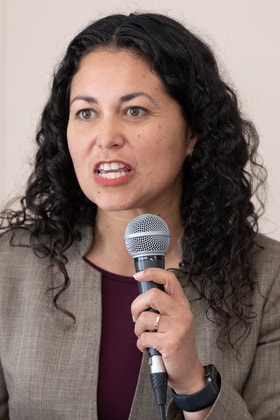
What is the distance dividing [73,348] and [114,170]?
1.29 feet

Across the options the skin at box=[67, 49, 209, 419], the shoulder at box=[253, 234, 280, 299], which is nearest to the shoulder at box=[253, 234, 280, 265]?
the shoulder at box=[253, 234, 280, 299]

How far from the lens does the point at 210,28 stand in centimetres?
224

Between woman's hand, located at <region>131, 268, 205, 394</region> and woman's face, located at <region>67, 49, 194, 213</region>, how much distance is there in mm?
411

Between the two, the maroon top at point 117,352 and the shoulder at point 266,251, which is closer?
the maroon top at point 117,352

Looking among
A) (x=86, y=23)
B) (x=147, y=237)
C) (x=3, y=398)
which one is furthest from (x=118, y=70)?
(x=3, y=398)

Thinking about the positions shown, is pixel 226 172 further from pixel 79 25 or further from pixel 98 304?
pixel 79 25

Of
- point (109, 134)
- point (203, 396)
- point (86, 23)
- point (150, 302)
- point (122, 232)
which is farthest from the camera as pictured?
point (86, 23)

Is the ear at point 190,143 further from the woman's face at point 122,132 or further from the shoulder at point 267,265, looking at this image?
the shoulder at point 267,265

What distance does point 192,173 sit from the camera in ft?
6.39

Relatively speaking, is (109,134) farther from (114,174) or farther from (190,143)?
(190,143)

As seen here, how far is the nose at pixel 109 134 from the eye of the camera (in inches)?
67.3

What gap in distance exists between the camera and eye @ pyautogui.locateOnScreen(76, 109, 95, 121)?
1797 millimetres

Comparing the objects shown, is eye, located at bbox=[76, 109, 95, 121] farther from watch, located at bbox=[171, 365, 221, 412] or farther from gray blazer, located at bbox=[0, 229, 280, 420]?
watch, located at bbox=[171, 365, 221, 412]

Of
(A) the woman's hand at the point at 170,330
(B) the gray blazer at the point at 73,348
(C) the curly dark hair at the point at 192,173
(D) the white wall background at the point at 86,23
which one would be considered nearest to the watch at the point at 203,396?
(A) the woman's hand at the point at 170,330
